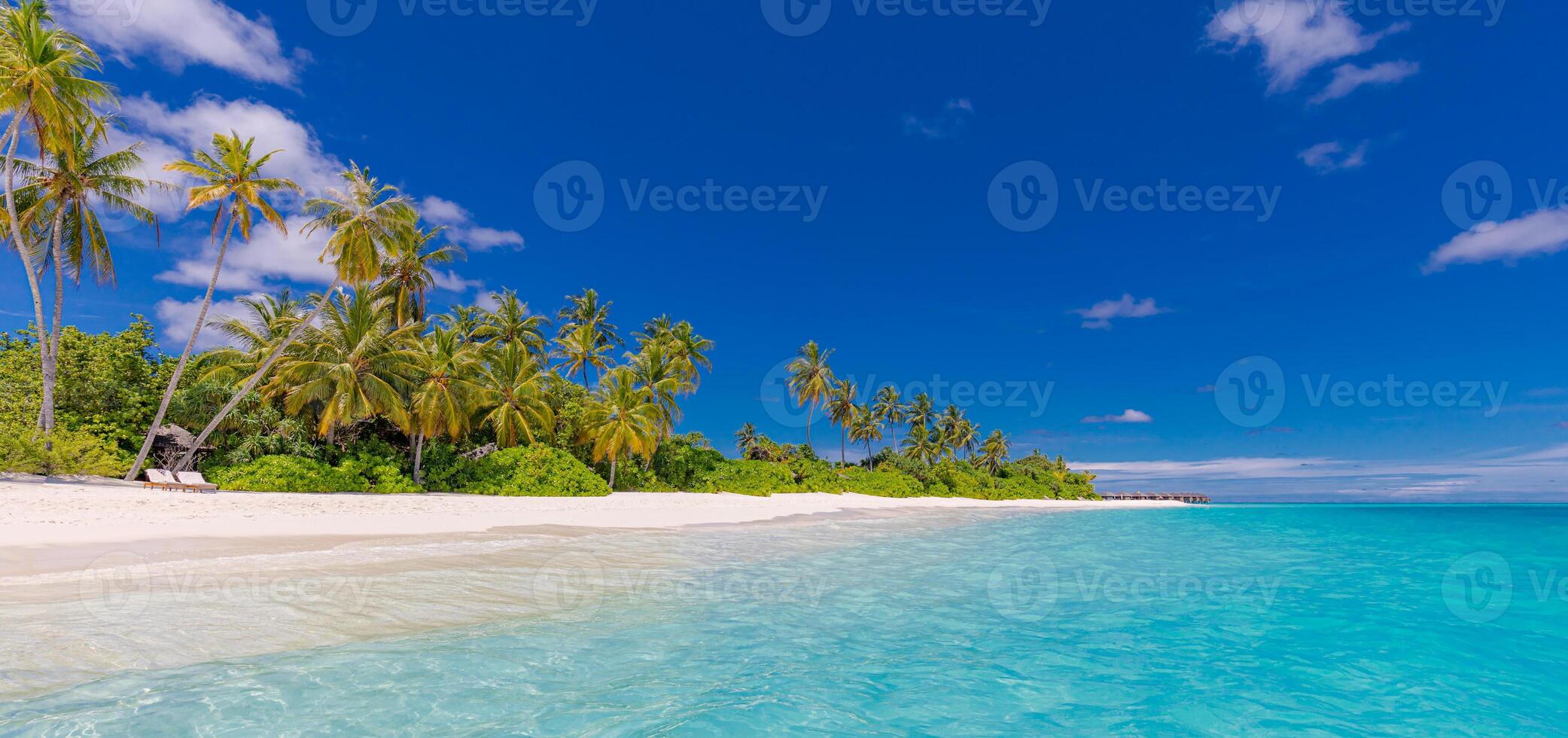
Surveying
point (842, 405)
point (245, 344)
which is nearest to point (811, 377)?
point (842, 405)

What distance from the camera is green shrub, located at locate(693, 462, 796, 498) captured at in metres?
38.2

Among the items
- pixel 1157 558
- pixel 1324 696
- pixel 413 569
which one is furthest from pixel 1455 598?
pixel 413 569

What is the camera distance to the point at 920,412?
67.9 m

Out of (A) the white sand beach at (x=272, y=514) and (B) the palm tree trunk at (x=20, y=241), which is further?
(B) the palm tree trunk at (x=20, y=241)

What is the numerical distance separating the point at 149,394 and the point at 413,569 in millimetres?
20944

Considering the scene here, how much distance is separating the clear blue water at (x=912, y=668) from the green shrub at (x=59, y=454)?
808 inches

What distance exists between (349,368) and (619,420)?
37.4 feet

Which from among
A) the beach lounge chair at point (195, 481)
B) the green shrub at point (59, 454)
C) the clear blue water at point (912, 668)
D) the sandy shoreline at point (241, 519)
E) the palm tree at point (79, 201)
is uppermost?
the palm tree at point (79, 201)

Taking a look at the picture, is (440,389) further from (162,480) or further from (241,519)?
(241,519)

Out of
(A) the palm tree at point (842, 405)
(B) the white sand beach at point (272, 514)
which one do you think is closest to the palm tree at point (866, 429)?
(A) the palm tree at point (842, 405)

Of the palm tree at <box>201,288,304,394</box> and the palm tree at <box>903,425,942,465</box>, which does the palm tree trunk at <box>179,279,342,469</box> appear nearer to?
the palm tree at <box>201,288,304,394</box>

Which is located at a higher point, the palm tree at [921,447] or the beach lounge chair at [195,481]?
the palm tree at [921,447]

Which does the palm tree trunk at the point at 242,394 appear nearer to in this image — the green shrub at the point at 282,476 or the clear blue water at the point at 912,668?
the green shrub at the point at 282,476

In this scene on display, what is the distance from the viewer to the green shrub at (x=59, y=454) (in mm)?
17766
